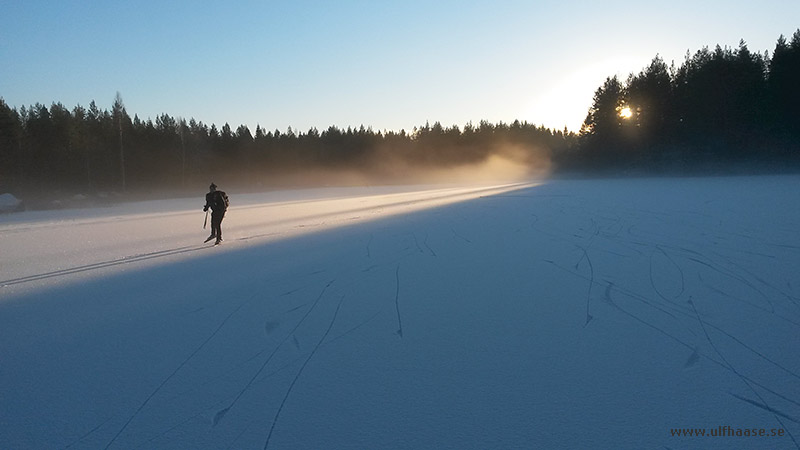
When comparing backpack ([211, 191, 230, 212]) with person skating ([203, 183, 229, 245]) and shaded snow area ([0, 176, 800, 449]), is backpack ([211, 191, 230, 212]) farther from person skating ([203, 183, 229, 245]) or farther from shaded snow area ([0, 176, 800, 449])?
shaded snow area ([0, 176, 800, 449])

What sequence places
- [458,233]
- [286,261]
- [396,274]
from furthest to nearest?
[458,233] → [286,261] → [396,274]

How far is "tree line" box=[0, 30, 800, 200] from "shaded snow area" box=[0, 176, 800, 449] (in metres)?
39.4

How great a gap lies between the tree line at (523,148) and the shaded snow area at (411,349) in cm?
3944

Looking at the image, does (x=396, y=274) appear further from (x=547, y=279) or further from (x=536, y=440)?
(x=536, y=440)

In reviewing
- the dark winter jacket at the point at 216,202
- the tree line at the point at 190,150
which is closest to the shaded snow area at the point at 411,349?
the dark winter jacket at the point at 216,202

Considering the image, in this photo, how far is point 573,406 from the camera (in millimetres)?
3619

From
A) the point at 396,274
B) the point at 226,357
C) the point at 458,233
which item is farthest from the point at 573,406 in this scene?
the point at 458,233

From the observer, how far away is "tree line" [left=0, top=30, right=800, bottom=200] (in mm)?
40469

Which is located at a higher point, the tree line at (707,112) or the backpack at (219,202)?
the tree line at (707,112)

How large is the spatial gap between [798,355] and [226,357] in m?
5.65

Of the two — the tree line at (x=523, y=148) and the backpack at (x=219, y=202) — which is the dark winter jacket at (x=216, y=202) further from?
the tree line at (x=523, y=148)

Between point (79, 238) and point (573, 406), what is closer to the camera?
point (573, 406)

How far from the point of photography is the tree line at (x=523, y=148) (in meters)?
40.5

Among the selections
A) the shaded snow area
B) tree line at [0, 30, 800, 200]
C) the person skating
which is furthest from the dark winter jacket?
tree line at [0, 30, 800, 200]
